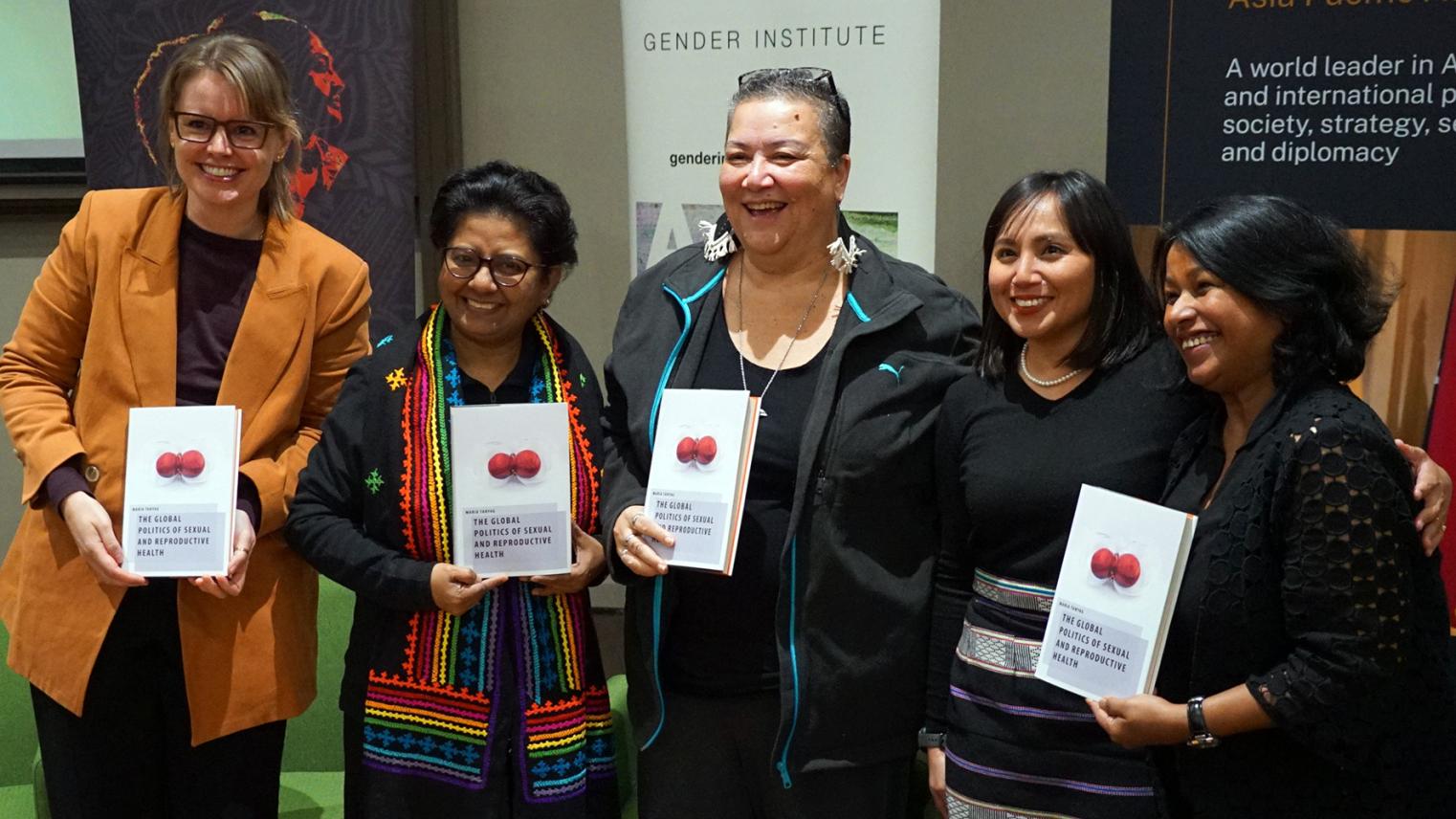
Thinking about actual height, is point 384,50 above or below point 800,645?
above

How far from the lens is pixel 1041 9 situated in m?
4.10

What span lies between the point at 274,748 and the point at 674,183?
5.76 feet

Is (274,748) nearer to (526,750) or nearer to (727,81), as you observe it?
(526,750)

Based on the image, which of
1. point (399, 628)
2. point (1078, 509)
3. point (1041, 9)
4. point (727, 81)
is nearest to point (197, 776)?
point (399, 628)

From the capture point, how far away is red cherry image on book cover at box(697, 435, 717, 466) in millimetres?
2111

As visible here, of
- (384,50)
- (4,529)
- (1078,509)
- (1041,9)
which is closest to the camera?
(1078,509)

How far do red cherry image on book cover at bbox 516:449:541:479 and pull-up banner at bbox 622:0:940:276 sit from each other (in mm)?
1287

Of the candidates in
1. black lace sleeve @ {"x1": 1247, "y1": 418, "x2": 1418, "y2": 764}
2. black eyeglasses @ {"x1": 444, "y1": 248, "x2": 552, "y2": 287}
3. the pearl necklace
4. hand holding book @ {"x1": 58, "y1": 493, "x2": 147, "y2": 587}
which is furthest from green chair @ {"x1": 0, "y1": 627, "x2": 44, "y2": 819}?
black lace sleeve @ {"x1": 1247, "y1": 418, "x2": 1418, "y2": 764}

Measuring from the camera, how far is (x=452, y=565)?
2.20 metres

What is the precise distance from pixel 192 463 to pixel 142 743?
56 centimetres

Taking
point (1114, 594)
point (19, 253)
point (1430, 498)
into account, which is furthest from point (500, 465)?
point (19, 253)

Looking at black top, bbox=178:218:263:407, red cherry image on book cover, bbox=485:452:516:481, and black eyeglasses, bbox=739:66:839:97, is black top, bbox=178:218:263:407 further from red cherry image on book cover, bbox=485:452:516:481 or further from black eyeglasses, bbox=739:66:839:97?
black eyeglasses, bbox=739:66:839:97

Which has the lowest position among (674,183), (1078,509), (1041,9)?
(1078,509)

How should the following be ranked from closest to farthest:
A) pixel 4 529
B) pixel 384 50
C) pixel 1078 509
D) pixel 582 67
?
1. pixel 1078 509
2. pixel 384 50
3. pixel 582 67
4. pixel 4 529
